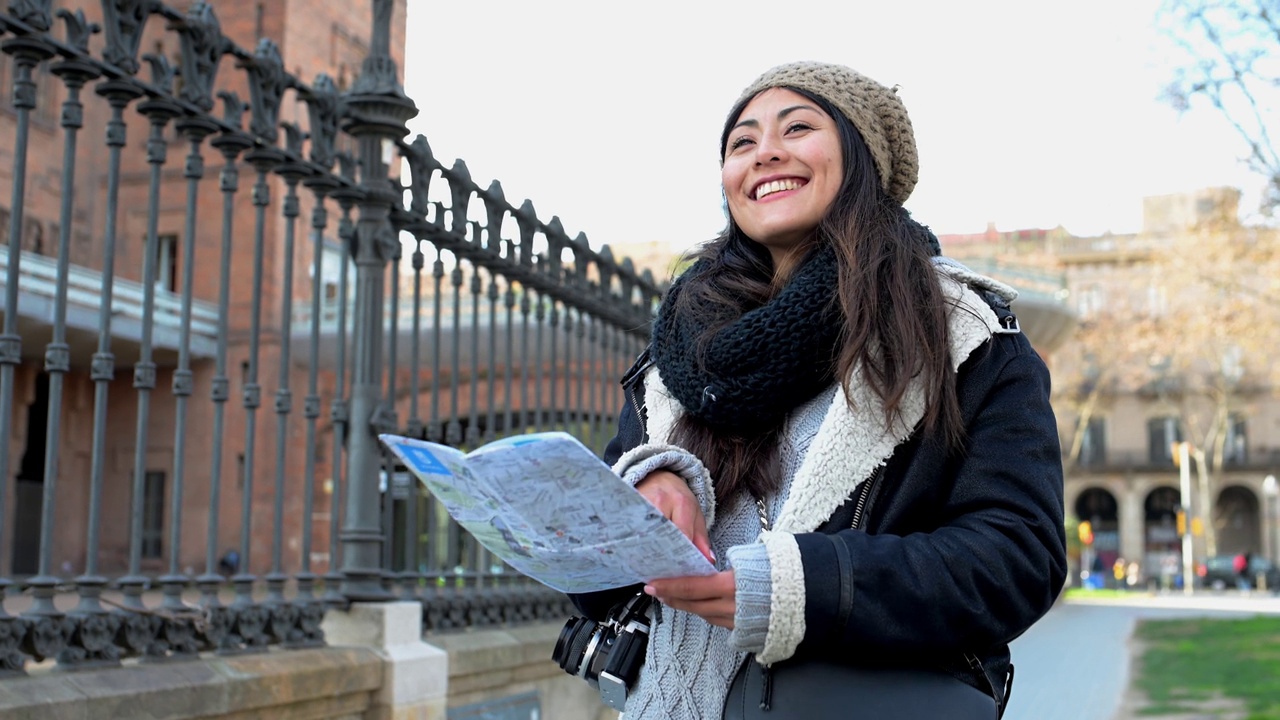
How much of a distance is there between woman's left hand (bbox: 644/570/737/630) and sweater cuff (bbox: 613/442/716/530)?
22cm

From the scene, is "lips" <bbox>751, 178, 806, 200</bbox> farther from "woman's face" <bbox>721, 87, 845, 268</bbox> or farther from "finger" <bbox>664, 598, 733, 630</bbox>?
"finger" <bbox>664, 598, 733, 630</bbox>

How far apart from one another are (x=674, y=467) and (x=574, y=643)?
0.45 m

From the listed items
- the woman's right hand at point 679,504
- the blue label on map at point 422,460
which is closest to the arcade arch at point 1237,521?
the woman's right hand at point 679,504

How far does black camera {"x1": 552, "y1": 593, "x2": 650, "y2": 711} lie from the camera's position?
2.08 m

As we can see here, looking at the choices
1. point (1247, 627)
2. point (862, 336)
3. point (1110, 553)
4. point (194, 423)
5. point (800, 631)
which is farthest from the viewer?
point (1110, 553)

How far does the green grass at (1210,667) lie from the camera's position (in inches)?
444

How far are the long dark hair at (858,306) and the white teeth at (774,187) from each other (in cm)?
9

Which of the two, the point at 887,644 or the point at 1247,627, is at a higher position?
the point at 887,644

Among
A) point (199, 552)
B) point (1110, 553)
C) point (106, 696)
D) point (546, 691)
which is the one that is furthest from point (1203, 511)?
point (106, 696)

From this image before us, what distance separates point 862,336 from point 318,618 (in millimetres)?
2824

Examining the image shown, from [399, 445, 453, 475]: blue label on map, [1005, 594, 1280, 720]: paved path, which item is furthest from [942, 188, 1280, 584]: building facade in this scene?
[399, 445, 453, 475]: blue label on map

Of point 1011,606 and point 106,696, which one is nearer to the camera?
point 1011,606

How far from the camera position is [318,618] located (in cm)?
419

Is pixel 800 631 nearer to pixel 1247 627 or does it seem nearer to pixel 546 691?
pixel 546 691
